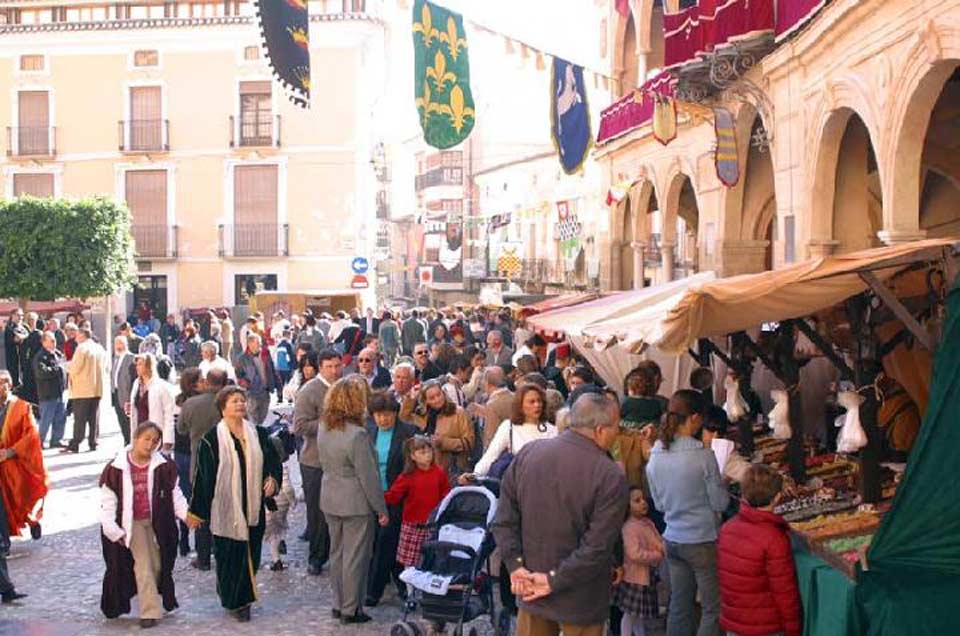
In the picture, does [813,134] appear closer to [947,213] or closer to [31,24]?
[947,213]

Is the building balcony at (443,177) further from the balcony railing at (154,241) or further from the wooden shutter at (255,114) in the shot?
the balcony railing at (154,241)

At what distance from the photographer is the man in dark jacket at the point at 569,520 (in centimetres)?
553

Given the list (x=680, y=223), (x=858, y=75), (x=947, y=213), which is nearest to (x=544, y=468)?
(x=858, y=75)

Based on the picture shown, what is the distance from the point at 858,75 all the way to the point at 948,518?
22.0 feet

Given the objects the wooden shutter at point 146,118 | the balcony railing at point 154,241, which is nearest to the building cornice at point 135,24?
the wooden shutter at point 146,118

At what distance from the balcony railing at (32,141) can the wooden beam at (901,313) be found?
36488mm

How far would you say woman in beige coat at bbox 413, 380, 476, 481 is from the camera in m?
9.62

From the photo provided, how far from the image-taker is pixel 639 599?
23.8 ft

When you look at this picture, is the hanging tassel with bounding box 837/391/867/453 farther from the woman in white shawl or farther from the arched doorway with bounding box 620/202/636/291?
the arched doorway with bounding box 620/202/636/291

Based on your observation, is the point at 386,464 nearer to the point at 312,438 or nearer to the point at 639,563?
the point at 312,438

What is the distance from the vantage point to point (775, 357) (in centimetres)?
961

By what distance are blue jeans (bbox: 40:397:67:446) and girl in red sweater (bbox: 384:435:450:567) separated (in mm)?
9554

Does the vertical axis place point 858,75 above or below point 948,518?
above

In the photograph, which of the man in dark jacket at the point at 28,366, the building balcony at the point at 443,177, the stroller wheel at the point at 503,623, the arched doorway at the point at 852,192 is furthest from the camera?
the building balcony at the point at 443,177
